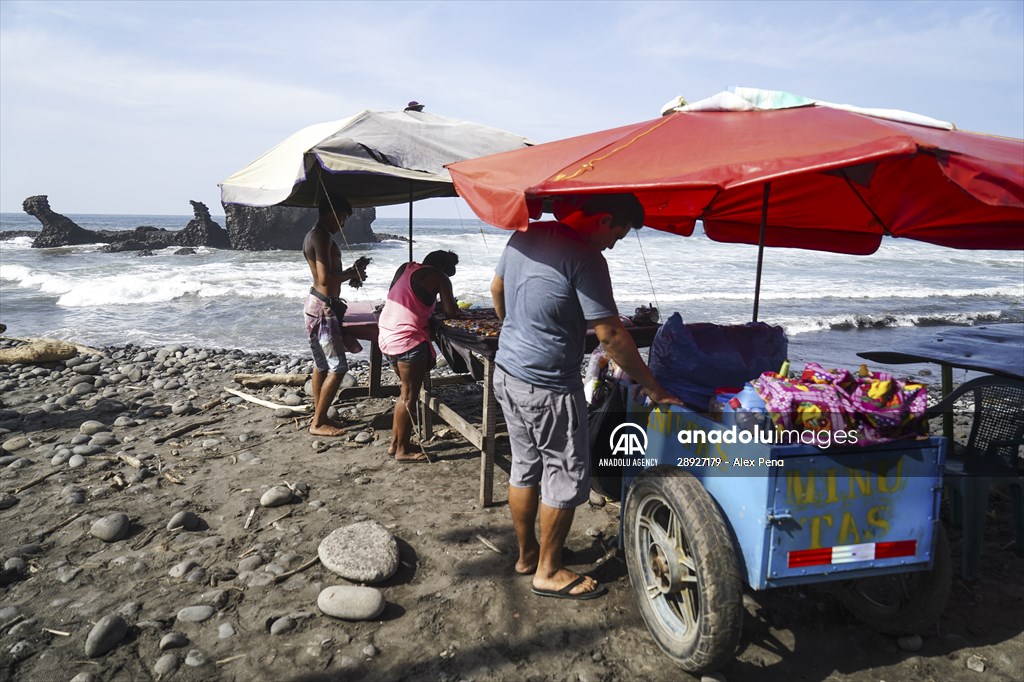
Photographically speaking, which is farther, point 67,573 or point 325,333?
point 325,333

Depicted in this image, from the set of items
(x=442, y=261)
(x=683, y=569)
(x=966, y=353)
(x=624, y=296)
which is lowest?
(x=624, y=296)

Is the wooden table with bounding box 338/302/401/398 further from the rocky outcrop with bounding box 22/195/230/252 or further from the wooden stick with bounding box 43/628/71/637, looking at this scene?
the rocky outcrop with bounding box 22/195/230/252

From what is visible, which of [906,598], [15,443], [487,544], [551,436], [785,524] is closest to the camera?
[785,524]

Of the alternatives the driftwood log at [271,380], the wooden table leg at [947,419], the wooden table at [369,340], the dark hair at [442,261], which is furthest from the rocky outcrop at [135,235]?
the wooden table leg at [947,419]

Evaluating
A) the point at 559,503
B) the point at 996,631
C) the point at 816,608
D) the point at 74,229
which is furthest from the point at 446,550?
the point at 74,229

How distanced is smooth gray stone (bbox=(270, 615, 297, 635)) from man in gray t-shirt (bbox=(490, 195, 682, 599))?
4.03 ft

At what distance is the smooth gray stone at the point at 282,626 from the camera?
3066 millimetres

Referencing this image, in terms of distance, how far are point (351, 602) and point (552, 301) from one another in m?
1.80

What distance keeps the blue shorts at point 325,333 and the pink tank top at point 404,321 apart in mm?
758

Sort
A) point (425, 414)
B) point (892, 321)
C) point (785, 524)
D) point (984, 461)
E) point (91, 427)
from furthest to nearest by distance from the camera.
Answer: point (892, 321)
point (91, 427)
point (425, 414)
point (984, 461)
point (785, 524)

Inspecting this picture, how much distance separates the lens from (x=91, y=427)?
19.7ft

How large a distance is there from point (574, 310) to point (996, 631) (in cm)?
259

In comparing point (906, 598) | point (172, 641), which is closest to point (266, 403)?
point (172, 641)

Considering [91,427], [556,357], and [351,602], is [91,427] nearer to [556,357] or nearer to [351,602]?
[351,602]
